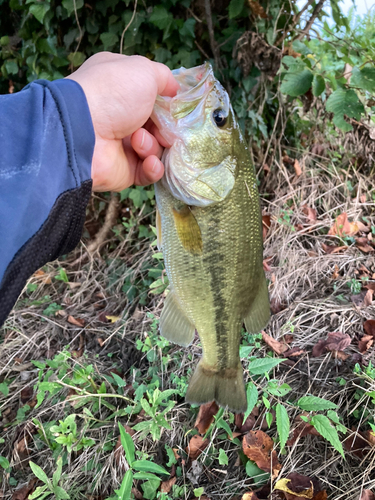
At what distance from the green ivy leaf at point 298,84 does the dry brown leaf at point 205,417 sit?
2.33 m

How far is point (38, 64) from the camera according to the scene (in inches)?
133

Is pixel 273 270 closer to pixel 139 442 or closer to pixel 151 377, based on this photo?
pixel 151 377

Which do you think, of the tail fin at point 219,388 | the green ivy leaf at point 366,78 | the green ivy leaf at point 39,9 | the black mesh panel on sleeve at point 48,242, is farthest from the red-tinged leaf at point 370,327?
the green ivy leaf at point 39,9

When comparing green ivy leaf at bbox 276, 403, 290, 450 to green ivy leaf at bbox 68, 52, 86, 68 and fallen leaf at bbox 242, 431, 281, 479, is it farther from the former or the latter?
green ivy leaf at bbox 68, 52, 86, 68

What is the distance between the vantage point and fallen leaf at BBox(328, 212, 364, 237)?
3.28 meters

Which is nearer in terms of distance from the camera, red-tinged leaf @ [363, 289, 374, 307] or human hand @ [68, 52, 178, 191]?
human hand @ [68, 52, 178, 191]

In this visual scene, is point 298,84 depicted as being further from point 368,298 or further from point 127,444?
point 127,444

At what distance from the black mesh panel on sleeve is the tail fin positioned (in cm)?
95

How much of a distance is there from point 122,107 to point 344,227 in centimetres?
259

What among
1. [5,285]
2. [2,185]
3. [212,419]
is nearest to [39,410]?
[212,419]

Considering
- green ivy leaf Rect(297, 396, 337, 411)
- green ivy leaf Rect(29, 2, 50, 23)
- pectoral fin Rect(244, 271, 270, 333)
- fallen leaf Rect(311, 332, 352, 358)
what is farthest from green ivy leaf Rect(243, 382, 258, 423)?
green ivy leaf Rect(29, 2, 50, 23)

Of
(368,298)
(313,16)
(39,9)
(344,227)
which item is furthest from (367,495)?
(39,9)

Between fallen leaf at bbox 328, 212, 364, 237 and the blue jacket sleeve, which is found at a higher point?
the blue jacket sleeve

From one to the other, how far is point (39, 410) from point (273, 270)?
6.96 feet
